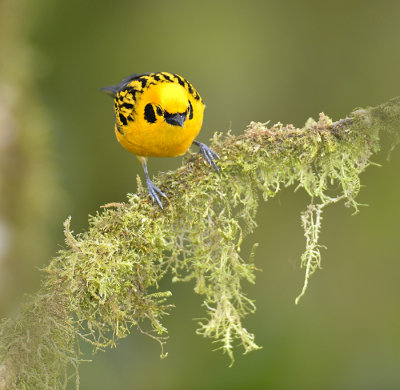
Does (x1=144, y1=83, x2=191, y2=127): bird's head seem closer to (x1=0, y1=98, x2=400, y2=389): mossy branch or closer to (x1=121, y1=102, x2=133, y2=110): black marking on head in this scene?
(x1=121, y1=102, x2=133, y2=110): black marking on head

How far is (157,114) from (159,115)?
15mm

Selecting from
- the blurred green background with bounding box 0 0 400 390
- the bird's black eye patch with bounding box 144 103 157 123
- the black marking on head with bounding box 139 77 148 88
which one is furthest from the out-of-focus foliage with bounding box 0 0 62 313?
the bird's black eye patch with bounding box 144 103 157 123

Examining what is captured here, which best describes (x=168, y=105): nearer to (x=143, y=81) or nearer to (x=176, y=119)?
(x=176, y=119)

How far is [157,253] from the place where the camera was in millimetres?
2516

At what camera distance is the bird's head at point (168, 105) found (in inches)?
122

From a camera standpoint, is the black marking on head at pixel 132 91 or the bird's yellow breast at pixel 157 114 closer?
the bird's yellow breast at pixel 157 114

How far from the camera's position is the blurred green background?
402 centimetres

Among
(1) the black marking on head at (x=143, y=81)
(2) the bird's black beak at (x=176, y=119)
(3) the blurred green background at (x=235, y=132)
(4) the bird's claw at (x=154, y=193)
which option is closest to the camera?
(4) the bird's claw at (x=154, y=193)

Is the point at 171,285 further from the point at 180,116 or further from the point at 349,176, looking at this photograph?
the point at 349,176

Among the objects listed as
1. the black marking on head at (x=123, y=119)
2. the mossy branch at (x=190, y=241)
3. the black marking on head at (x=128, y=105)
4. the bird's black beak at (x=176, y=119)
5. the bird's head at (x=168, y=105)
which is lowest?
the mossy branch at (x=190, y=241)

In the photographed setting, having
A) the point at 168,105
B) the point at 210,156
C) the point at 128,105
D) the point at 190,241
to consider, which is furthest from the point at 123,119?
the point at 190,241

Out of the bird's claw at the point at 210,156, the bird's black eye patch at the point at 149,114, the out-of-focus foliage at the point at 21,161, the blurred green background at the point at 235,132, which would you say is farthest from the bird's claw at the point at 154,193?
the out-of-focus foliage at the point at 21,161

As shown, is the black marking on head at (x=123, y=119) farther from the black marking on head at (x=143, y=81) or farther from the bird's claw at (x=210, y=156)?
the bird's claw at (x=210, y=156)

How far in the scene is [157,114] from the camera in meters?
3.22
